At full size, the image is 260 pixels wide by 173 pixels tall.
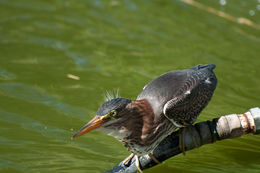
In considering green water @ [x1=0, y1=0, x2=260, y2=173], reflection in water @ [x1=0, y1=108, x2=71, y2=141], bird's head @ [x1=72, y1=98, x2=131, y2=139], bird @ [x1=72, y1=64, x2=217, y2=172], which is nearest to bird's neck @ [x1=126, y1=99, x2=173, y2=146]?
bird @ [x1=72, y1=64, x2=217, y2=172]

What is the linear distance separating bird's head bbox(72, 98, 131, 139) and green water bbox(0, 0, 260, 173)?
43.0 inches

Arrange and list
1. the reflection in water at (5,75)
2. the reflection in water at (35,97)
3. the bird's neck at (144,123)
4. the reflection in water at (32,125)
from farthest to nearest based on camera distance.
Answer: the reflection in water at (5,75) < the reflection in water at (35,97) < the reflection in water at (32,125) < the bird's neck at (144,123)

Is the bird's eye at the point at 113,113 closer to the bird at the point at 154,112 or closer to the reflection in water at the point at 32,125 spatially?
the bird at the point at 154,112

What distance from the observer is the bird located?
15.9ft

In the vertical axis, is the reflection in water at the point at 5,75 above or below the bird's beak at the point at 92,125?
above

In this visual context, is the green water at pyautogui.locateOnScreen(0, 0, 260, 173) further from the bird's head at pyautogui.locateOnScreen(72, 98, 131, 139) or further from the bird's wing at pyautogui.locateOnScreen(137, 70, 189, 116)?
the bird's head at pyautogui.locateOnScreen(72, 98, 131, 139)

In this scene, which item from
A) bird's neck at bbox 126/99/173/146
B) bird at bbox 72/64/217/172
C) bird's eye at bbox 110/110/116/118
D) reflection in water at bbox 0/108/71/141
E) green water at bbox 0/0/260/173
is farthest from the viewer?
reflection in water at bbox 0/108/71/141

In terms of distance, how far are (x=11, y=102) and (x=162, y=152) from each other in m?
2.92

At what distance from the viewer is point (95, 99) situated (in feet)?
23.9

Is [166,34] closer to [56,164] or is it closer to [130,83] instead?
[130,83]

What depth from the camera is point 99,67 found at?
8.37 m

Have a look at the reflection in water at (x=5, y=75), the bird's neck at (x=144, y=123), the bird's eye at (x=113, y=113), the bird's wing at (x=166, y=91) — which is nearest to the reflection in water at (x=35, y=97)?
the reflection in water at (x=5, y=75)

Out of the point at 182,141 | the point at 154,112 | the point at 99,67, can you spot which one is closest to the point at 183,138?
the point at 182,141

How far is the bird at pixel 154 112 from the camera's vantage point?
15.9ft
